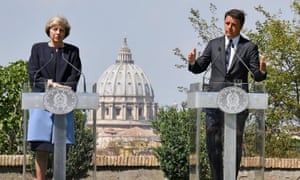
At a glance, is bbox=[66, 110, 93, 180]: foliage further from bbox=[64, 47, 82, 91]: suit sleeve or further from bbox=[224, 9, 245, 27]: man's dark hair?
bbox=[224, 9, 245, 27]: man's dark hair

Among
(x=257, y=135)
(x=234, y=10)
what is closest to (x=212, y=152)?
(x=257, y=135)

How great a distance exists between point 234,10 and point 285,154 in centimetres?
851

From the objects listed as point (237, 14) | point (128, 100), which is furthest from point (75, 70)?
point (128, 100)

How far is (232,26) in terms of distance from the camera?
7.51 metres

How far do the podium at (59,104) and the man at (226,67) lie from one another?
2.82 ft

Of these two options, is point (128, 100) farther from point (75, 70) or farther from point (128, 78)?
point (75, 70)

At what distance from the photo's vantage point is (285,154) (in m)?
15.7

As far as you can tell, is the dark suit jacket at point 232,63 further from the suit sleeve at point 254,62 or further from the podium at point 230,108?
the podium at point 230,108

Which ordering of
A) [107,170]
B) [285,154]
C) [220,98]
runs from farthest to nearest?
1. [285,154]
2. [107,170]
3. [220,98]

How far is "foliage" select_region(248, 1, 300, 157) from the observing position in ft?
53.2

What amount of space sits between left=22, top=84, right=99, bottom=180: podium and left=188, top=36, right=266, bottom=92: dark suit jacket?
2.88 feet

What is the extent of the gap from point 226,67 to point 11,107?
8.82 m

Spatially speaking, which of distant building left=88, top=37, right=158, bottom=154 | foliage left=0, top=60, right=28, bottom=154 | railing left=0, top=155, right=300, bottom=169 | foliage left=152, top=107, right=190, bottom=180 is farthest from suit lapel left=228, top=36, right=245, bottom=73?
distant building left=88, top=37, right=158, bottom=154

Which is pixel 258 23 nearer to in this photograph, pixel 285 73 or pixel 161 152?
pixel 285 73
